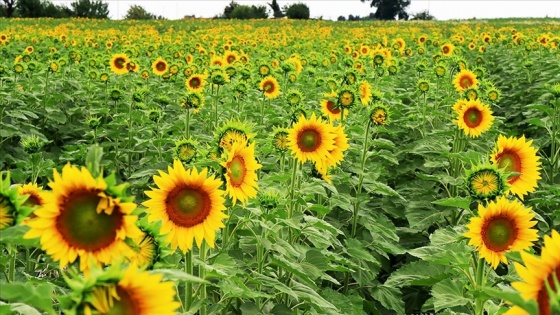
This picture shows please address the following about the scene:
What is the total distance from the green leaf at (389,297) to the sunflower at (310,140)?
3.48 feet

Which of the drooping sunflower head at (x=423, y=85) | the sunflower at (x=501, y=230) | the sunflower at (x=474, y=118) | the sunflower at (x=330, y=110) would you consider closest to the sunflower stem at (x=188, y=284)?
the sunflower at (x=501, y=230)

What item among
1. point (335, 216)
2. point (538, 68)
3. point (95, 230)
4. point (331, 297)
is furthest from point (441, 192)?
point (538, 68)

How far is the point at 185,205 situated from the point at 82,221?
2.09 feet

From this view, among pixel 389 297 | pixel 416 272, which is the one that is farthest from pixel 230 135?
pixel 389 297

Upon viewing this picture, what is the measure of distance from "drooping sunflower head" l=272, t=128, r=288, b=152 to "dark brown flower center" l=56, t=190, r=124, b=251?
2022 millimetres

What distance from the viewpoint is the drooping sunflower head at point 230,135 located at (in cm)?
257

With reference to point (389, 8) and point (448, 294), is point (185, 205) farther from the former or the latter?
point (389, 8)

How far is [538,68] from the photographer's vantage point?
9391 mm

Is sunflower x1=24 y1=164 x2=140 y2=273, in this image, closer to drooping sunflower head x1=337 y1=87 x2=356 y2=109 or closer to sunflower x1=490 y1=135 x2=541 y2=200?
sunflower x1=490 y1=135 x2=541 y2=200

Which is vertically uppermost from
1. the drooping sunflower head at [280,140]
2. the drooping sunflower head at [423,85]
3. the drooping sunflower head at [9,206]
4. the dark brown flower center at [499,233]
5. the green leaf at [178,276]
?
the drooping sunflower head at [9,206]

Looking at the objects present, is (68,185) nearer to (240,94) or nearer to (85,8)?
(240,94)

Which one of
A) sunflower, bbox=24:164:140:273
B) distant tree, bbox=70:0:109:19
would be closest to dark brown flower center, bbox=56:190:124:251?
sunflower, bbox=24:164:140:273

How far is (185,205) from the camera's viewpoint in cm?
181

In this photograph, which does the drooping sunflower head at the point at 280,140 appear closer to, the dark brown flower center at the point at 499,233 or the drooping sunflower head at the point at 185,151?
the drooping sunflower head at the point at 185,151
